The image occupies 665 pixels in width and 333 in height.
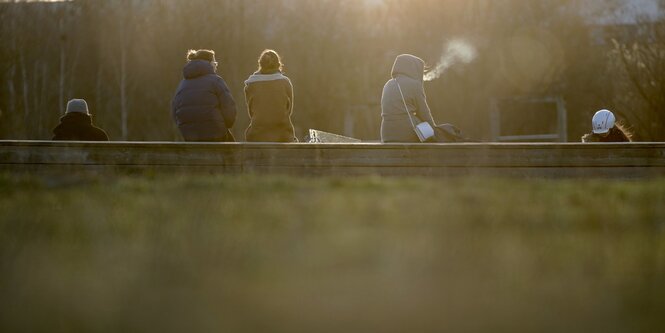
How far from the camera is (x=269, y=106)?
9.79m

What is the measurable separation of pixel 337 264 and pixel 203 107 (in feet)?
26.9

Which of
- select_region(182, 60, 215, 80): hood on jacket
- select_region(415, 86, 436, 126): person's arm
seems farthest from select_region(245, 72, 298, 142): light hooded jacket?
select_region(415, 86, 436, 126): person's arm

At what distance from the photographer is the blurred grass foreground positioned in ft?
5.09

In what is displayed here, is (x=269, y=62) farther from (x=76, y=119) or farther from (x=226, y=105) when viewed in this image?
(x=76, y=119)

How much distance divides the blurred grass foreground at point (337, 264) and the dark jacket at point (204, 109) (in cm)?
701

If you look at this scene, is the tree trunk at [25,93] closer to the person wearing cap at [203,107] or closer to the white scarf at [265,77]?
the person wearing cap at [203,107]

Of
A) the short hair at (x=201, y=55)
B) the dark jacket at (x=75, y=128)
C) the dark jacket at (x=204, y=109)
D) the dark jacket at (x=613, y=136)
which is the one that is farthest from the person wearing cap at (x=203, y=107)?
the dark jacket at (x=613, y=136)

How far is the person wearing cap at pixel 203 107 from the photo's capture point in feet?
32.2

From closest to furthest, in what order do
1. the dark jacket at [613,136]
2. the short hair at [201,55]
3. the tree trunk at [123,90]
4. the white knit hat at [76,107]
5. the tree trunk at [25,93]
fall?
1. the short hair at [201,55]
2. the white knit hat at [76,107]
3. the dark jacket at [613,136]
4. the tree trunk at [123,90]
5. the tree trunk at [25,93]

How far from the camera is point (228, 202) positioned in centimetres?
282

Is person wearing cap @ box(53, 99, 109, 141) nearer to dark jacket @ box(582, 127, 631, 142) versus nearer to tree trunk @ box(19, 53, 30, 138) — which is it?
dark jacket @ box(582, 127, 631, 142)

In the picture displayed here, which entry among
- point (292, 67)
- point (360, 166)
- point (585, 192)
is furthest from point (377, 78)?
point (585, 192)

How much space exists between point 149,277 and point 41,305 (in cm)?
19

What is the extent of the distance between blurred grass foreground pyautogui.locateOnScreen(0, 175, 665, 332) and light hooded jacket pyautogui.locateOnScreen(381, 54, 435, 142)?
703 cm
